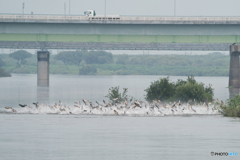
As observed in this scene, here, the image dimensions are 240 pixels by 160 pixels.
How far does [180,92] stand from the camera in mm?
41500

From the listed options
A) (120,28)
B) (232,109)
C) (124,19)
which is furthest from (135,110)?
(120,28)

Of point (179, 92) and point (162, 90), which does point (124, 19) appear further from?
point (179, 92)

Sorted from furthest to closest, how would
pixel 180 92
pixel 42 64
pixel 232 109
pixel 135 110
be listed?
pixel 42 64
pixel 180 92
pixel 135 110
pixel 232 109

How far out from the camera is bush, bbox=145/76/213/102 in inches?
1634

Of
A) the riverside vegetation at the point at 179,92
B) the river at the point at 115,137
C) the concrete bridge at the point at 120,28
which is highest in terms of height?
the concrete bridge at the point at 120,28

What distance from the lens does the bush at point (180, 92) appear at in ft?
136

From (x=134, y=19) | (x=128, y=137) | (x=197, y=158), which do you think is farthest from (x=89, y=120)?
(x=134, y=19)

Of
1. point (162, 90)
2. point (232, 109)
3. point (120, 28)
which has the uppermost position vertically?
point (120, 28)

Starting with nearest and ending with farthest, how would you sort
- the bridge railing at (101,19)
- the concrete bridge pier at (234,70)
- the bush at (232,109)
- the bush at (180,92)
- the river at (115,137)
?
1. the river at (115,137)
2. the bush at (232,109)
3. the bush at (180,92)
4. the bridge railing at (101,19)
5. the concrete bridge pier at (234,70)

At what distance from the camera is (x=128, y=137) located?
2447 centimetres

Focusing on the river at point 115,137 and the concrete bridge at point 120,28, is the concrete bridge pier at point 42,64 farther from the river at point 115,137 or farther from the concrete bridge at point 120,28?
the river at point 115,137

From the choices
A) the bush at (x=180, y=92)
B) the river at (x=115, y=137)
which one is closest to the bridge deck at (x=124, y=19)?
the bush at (x=180, y=92)

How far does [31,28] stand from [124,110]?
45.8 metres

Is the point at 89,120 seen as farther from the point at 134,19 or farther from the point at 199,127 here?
the point at 134,19
